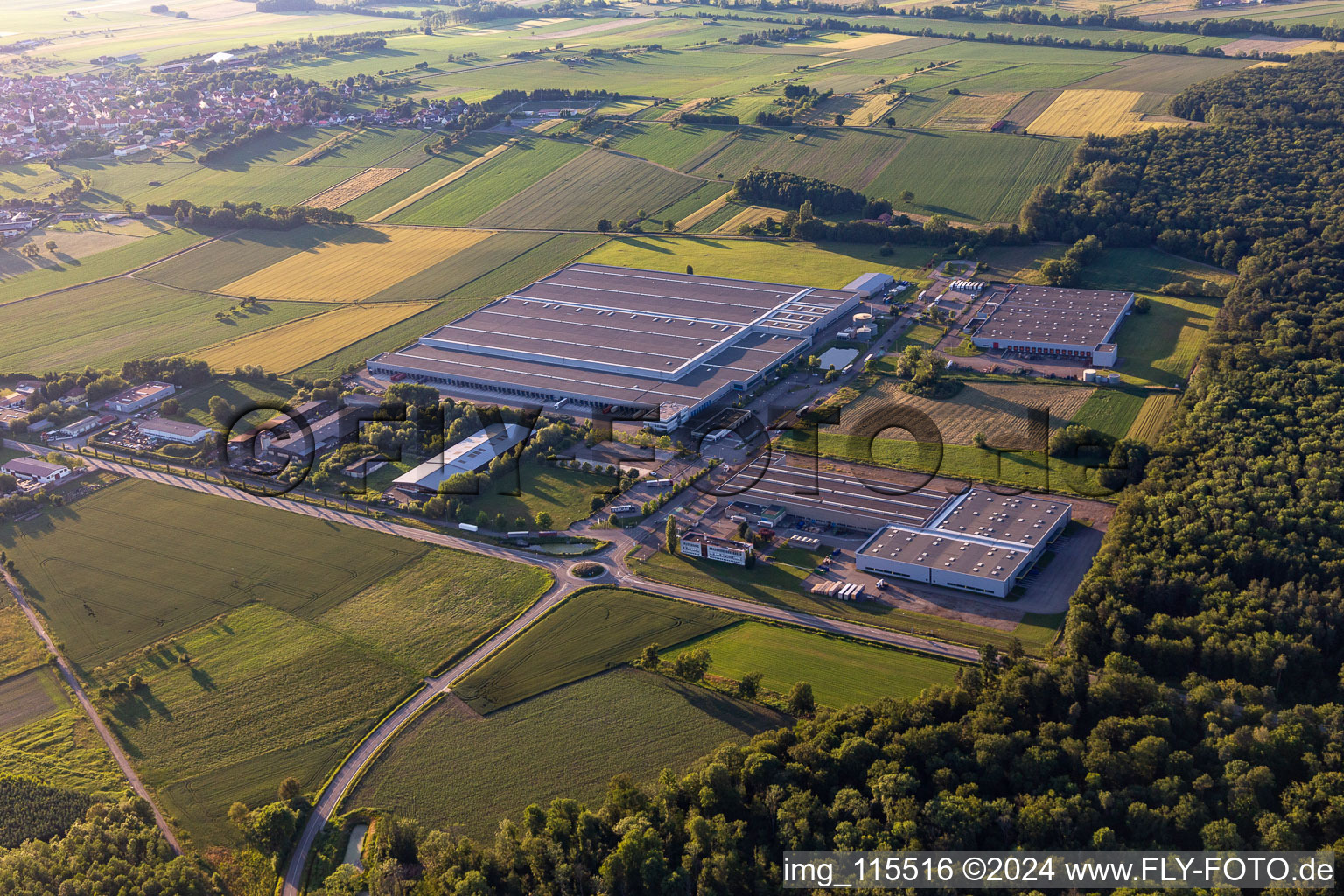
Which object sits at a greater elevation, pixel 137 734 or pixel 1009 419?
pixel 1009 419

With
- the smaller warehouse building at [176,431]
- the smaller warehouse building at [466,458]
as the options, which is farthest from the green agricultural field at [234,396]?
the smaller warehouse building at [466,458]

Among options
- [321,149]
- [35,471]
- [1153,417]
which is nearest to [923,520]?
[1153,417]

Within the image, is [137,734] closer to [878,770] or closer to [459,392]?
[878,770]

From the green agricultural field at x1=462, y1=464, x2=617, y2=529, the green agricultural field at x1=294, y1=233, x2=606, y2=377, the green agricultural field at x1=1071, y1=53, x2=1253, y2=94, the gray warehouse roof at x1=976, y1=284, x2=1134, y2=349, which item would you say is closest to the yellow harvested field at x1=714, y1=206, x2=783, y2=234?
the green agricultural field at x1=294, y1=233, x2=606, y2=377

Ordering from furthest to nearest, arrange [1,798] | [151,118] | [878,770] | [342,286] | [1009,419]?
[151,118], [342,286], [1009,419], [1,798], [878,770]

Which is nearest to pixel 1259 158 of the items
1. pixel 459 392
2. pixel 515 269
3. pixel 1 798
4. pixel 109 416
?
pixel 515 269

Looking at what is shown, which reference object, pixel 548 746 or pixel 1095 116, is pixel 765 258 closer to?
pixel 1095 116

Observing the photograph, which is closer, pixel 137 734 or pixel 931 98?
pixel 137 734
